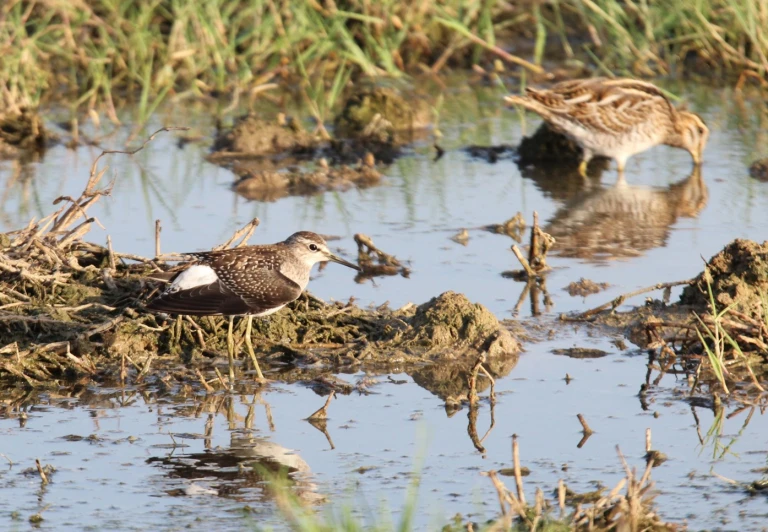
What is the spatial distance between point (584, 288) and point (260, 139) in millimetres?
4425

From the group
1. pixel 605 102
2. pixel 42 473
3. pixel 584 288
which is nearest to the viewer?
pixel 42 473

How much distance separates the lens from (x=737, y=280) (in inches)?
294

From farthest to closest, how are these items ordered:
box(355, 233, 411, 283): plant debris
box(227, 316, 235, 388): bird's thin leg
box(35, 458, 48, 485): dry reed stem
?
box(355, 233, 411, 283): plant debris < box(227, 316, 235, 388): bird's thin leg < box(35, 458, 48, 485): dry reed stem

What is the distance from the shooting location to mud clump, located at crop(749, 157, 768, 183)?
11070mm

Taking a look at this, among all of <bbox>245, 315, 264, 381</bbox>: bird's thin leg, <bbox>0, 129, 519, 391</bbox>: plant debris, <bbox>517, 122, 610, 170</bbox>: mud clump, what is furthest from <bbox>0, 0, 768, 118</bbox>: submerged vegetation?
<bbox>245, 315, 264, 381</bbox>: bird's thin leg

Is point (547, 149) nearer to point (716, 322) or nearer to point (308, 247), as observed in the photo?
point (308, 247)

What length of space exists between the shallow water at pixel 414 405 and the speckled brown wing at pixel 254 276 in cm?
48

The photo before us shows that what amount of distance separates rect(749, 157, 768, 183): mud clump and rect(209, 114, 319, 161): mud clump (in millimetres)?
3913

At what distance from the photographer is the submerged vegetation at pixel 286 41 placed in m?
13.0

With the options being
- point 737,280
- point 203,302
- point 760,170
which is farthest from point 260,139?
point 737,280

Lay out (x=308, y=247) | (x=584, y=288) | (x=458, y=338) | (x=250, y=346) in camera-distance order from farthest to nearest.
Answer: (x=584, y=288), (x=308, y=247), (x=458, y=338), (x=250, y=346)

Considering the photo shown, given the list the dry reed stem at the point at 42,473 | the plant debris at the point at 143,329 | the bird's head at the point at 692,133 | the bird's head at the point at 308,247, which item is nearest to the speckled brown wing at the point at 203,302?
the plant debris at the point at 143,329

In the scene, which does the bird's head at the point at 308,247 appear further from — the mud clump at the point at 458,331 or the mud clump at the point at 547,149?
the mud clump at the point at 547,149

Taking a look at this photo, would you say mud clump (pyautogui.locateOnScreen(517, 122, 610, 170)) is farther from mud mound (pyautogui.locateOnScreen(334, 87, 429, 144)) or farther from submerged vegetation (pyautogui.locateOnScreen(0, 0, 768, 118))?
submerged vegetation (pyautogui.locateOnScreen(0, 0, 768, 118))
